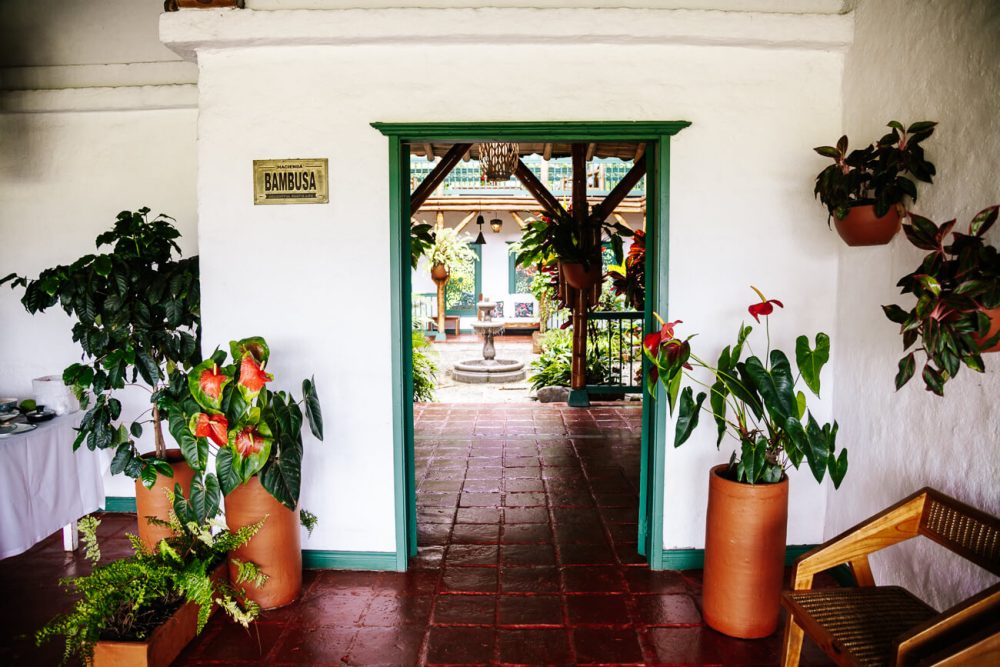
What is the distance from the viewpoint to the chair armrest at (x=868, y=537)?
2.08 meters

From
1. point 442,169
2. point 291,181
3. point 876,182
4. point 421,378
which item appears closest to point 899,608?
point 876,182

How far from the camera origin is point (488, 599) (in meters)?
2.91

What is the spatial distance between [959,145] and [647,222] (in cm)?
135

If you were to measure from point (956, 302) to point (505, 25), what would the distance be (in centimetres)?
215

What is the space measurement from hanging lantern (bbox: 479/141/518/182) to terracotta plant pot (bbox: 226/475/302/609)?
3386 millimetres

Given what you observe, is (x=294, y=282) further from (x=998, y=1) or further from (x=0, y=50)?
(x=998, y=1)

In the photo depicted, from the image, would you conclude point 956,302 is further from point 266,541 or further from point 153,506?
point 153,506

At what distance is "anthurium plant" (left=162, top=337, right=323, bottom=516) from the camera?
2.53m

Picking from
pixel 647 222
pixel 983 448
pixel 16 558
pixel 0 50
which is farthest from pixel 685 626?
pixel 0 50

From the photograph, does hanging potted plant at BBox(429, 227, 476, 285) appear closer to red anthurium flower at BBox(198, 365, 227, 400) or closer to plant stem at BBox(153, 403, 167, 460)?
plant stem at BBox(153, 403, 167, 460)

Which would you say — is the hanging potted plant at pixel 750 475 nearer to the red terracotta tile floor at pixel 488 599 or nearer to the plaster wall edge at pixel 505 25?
the red terracotta tile floor at pixel 488 599

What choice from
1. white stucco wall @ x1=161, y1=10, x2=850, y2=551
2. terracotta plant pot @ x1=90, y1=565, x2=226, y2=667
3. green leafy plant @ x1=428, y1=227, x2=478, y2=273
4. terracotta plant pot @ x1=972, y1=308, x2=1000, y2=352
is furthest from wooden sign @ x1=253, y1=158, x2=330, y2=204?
green leafy plant @ x1=428, y1=227, x2=478, y2=273

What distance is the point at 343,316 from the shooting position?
3109 millimetres

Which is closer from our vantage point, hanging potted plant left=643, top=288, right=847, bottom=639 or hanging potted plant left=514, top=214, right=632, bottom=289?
hanging potted plant left=643, top=288, right=847, bottom=639
